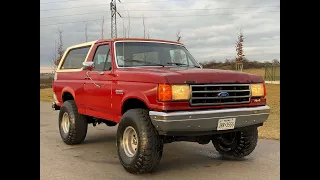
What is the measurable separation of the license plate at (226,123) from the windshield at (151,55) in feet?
5.65

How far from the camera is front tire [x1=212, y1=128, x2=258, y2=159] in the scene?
233 inches

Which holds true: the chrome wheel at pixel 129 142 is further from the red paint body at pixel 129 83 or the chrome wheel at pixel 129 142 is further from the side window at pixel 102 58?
the side window at pixel 102 58

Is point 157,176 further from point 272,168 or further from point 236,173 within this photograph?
point 272,168

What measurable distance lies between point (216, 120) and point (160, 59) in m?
1.97

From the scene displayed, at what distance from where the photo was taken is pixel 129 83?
5297 millimetres

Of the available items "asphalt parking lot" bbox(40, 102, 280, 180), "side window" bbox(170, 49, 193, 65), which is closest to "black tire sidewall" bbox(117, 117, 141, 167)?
"asphalt parking lot" bbox(40, 102, 280, 180)

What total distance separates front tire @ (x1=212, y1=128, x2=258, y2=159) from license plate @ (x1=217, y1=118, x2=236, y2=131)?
2.45 ft

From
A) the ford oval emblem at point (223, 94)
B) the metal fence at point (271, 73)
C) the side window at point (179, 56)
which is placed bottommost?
the ford oval emblem at point (223, 94)

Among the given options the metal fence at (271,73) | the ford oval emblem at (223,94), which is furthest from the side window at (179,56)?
the metal fence at (271,73)

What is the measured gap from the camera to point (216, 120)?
4.83 meters

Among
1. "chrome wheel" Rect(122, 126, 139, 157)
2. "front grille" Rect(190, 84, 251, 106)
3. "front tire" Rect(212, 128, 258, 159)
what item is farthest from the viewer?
"front tire" Rect(212, 128, 258, 159)

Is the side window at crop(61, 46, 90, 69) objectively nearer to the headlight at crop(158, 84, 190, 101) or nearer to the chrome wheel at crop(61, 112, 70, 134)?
the chrome wheel at crop(61, 112, 70, 134)

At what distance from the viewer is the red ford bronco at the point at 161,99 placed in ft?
15.4
